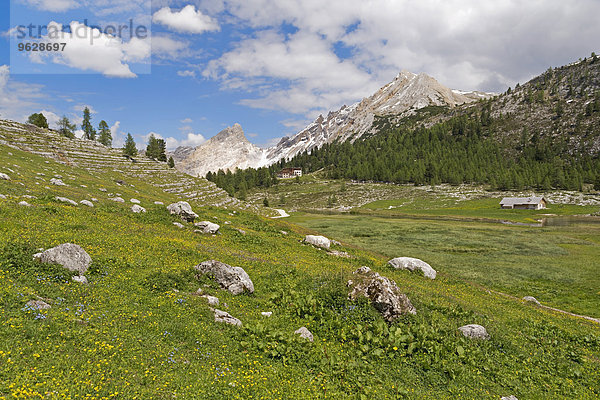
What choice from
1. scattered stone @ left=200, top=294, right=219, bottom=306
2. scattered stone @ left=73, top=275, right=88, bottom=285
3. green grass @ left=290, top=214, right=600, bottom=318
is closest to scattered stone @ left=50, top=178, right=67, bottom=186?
scattered stone @ left=73, top=275, right=88, bottom=285

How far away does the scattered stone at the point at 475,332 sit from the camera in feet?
54.0

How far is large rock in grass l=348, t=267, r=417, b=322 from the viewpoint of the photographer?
1650 centimetres

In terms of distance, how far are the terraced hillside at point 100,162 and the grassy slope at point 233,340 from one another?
238 ft

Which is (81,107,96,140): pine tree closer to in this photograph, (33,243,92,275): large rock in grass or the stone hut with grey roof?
(33,243,92,275): large rock in grass

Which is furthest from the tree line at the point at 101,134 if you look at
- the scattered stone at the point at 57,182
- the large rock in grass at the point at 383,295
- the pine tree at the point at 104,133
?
the large rock in grass at the point at 383,295

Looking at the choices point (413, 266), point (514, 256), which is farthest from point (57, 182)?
point (514, 256)

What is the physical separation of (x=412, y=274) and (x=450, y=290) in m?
4.76

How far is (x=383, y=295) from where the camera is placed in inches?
656

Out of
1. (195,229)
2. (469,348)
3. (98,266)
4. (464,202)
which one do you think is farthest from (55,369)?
(464,202)

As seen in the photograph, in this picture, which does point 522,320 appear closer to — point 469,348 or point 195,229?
point 469,348

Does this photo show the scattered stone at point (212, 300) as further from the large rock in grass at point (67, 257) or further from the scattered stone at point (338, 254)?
the scattered stone at point (338, 254)

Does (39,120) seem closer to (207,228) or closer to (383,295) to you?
(207,228)

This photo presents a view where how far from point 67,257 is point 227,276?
859 cm

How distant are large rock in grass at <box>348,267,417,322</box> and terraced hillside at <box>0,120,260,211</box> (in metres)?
79.2
